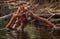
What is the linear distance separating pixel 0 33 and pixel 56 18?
300 centimetres

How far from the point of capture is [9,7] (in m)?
14.5

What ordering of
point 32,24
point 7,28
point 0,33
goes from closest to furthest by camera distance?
point 0,33 → point 7,28 → point 32,24

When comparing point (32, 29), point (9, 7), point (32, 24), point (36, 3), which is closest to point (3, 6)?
point (9, 7)

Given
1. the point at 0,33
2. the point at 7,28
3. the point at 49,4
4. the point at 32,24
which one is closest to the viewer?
the point at 0,33

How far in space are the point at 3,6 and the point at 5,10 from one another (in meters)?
0.39

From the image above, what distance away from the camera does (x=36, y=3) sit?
580 inches

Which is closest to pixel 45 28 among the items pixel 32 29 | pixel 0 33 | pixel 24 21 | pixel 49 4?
pixel 32 29

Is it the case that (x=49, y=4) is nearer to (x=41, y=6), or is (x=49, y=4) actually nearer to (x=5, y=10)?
(x=41, y=6)

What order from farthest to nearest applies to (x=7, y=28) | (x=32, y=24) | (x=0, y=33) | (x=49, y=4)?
1. (x=49, y=4)
2. (x=32, y=24)
3. (x=7, y=28)
4. (x=0, y=33)

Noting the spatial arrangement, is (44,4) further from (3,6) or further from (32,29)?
(32,29)

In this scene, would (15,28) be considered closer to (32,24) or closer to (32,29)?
(32,29)

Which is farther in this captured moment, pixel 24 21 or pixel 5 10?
pixel 5 10

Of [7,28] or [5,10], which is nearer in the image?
[7,28]

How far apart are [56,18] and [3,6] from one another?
4568 millimetres
